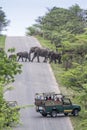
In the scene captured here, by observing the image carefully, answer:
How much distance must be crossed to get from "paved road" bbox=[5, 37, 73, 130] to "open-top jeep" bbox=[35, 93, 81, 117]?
2.10 ft

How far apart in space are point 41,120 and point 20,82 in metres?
18.1

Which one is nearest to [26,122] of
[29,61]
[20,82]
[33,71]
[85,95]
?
[85,95]

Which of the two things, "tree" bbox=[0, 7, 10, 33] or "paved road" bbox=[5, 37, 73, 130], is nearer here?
"paved road" bbox=[5, 37, 73, 130]

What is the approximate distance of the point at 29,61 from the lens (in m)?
76.3

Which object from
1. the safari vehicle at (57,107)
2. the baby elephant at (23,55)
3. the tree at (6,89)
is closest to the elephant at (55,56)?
the baby elephant at (23,55)

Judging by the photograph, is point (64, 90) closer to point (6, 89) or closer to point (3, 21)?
point (6, 89)

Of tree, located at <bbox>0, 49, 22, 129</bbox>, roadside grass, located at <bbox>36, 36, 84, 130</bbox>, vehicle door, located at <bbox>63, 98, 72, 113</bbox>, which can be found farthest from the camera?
vehicle door, located at <bbox>63, 98, 72, 113</bbox>

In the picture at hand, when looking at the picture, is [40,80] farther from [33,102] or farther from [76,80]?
[76,80]

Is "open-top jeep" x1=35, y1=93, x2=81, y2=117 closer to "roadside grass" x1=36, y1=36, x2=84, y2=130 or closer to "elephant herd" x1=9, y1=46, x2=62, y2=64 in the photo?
"roadside grass" x1=36, y1=36, x2=84, y2=130

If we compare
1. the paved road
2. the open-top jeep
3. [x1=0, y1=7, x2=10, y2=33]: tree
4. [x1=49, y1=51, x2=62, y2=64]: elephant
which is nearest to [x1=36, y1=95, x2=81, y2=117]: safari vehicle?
the open-top jeep

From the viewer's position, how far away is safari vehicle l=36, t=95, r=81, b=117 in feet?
149

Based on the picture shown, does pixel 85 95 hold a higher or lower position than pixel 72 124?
higher

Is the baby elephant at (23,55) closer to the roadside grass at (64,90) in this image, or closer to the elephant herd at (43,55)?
the elephant herd at (43,55)

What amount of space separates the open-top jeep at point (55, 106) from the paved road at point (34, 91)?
25.1 inches
